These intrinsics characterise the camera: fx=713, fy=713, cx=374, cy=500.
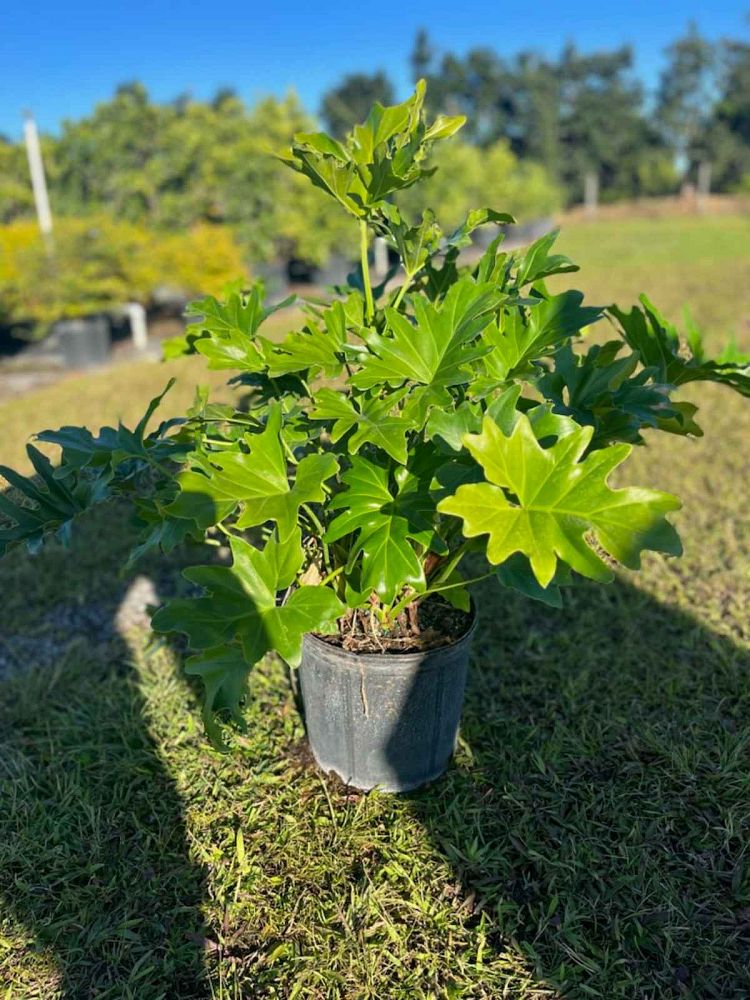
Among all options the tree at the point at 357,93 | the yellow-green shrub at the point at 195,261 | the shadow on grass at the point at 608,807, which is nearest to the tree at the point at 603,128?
the tree at the point at 357,93

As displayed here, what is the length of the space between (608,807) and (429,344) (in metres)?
1.25

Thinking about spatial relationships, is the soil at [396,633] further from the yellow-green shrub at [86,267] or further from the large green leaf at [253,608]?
the yellow-green shrub at [86,267]

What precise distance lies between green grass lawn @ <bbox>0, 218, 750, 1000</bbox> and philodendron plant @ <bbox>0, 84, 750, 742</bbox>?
499 mm

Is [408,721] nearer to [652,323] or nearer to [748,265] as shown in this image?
[652,323]

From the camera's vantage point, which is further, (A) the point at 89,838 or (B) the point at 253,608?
(A) the point at 89,838

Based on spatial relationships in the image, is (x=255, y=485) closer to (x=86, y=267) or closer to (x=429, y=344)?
(x=429, y=344)

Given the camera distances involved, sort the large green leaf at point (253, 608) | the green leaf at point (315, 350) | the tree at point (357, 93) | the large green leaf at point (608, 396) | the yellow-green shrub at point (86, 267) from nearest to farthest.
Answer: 1. the large green leaf at point (253, 608)
2. the large green leaf at point (608, 396)
3. the green leaf at point (315, 350)
4. the yellow-green shrub at point (86, 267)
5. the tree at point (357, 93)

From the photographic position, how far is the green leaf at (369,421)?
1354 millimetres

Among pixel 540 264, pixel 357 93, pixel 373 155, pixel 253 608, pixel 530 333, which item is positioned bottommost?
pixel 253 608

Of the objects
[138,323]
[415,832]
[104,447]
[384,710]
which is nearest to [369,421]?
[104,447]

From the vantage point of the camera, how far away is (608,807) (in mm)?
1811

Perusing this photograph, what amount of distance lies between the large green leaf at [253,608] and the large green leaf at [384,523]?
0.10 metres

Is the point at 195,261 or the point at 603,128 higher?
the point at 603,128

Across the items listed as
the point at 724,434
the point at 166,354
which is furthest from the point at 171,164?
the point at 166,354
